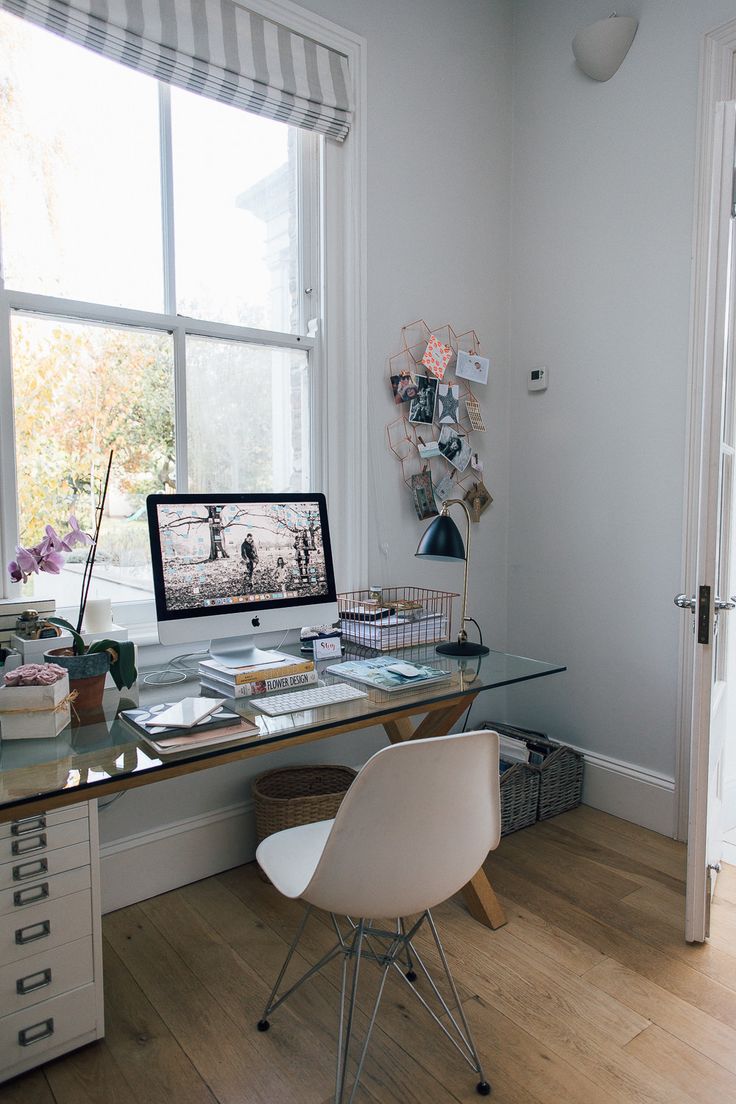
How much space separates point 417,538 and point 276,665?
1107mm

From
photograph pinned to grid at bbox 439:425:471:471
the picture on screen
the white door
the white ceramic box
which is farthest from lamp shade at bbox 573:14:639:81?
the white ceramic box

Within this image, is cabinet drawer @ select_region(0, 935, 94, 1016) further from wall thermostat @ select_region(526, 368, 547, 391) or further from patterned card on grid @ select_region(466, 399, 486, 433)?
wall thermostat @ select_region(526, 368, 547, 391)

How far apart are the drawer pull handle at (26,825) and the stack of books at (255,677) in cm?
46

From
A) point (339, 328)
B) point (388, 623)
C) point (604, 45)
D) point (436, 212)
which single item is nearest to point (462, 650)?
point (388, 623)

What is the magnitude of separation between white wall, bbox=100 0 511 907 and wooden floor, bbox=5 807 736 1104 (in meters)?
0.34

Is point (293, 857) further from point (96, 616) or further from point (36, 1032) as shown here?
point (96, 616)

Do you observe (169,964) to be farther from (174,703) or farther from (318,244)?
(318,244)

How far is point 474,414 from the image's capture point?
294 centimetres

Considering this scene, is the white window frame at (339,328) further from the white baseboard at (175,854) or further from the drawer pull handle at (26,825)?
the drawer pull handle at (26,825)

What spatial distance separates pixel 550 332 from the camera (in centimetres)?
293

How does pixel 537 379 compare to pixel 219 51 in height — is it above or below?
below

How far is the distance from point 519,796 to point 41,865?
1.63 metres

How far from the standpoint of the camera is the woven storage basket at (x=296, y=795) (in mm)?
2227

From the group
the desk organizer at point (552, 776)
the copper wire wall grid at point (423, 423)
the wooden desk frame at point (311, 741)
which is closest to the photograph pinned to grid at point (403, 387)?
the copper wire wall grid at point (423, 423)
